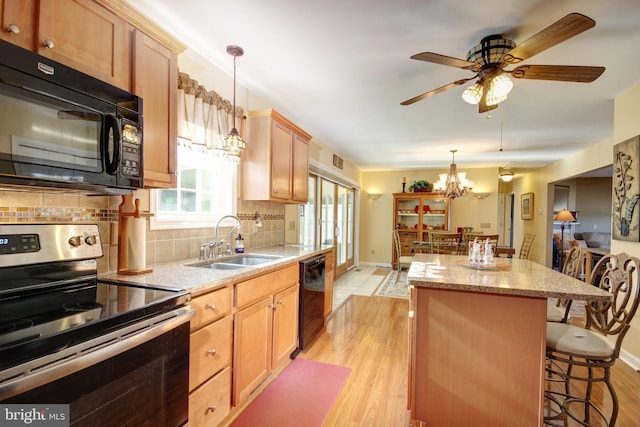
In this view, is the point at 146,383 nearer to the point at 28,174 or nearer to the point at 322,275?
the point at 28,174

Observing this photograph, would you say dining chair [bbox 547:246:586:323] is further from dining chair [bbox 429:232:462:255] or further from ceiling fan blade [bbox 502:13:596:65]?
dining chair [bbox 429:232:462:255]

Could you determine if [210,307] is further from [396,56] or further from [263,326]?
[396,56]

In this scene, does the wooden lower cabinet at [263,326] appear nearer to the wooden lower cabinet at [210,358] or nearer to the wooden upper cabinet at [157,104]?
the wooden lower cabinet at [210,358]

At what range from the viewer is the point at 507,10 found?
5.55 feet

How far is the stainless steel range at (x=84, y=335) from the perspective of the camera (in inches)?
33.2

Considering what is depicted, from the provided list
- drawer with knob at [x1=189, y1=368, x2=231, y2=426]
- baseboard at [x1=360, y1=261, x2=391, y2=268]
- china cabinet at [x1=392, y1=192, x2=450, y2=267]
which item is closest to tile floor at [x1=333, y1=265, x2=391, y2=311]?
baseboard at [x1=360, y1=261, x2=391, y2=268]

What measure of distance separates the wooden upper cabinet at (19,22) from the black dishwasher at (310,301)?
2.09 metres

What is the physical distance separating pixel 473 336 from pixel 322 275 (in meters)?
1.63

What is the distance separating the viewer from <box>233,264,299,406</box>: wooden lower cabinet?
1.83 m

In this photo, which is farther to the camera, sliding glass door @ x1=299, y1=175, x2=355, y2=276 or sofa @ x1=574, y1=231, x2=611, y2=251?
sofa @ x1=574, y1=231, x2=611, y2=251

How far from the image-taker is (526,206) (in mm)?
7289

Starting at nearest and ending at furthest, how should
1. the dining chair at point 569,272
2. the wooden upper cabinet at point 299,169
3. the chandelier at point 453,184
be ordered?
the dining chair at point 569,272
the wooden upper cabinet at point 299,169
the chandelier at point 453,184

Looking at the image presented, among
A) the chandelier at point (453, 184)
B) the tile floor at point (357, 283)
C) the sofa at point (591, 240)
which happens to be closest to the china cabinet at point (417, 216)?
the tile floor at point (357, 283)

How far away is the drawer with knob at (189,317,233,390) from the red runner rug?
1.58ft
